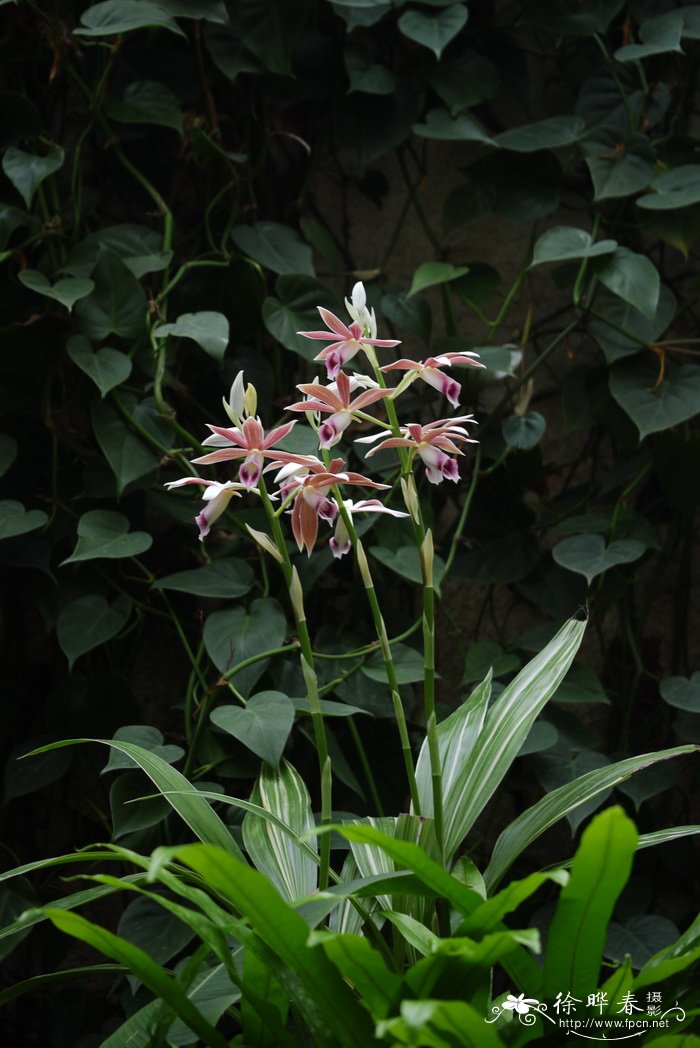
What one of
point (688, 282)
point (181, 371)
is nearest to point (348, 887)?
point (181, 371)

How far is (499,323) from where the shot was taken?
151 centimetres

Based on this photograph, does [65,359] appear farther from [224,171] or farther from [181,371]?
[224,171]

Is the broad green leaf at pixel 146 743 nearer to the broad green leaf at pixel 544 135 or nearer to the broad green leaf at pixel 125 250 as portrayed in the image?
the broad green leaf at pixel 125 250

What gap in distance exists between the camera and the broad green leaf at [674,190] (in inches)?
55.6

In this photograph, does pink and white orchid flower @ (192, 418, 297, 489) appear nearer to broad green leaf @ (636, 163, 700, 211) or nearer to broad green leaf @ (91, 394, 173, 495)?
broad green leaf @ (91, 394, 173, 495)

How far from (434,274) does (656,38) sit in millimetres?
465

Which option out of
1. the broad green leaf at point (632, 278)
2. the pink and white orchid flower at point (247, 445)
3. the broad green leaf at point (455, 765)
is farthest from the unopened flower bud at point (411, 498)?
the broad green leaf at point (632, 278)

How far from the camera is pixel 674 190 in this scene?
4.75 feet

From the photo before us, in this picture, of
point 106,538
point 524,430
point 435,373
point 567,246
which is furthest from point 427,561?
point 567,246

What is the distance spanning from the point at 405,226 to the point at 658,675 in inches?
34.0

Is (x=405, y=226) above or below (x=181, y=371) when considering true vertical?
above

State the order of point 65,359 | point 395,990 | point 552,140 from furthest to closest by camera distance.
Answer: point 552,140 → point 65,359 → point 395,990

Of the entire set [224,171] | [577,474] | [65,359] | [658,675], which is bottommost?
[658,675]

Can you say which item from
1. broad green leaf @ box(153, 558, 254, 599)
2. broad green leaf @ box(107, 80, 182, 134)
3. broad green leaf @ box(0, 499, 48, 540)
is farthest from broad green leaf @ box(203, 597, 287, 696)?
broad green leaf @ box(107, 80, 182, 134)
